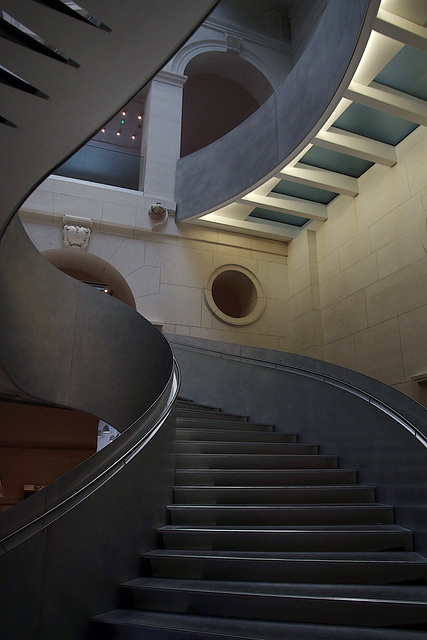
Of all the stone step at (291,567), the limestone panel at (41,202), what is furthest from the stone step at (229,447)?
the limestone panel at (41,202)

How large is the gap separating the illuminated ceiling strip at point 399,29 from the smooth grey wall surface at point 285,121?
0.57 ft

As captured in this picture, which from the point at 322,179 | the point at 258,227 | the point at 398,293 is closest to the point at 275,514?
the point at 398,293

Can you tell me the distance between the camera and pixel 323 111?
7441 mm

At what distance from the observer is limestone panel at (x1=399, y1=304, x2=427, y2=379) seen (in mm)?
7445

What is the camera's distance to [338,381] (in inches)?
215

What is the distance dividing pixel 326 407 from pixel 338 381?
335mm

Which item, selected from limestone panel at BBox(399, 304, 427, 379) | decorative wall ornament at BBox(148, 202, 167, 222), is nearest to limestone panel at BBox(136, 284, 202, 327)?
decorative wall ornament at BBox(148, 202, 167, 222)

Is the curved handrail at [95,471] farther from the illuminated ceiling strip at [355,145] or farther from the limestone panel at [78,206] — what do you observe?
the limestone panel at [78,206]

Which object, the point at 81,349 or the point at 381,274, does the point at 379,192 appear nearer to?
the point at 381,274

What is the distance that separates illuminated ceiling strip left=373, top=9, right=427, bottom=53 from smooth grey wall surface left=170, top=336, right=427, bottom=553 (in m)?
4.16

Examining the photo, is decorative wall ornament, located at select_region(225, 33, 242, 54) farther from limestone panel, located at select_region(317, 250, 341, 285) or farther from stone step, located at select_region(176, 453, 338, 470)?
stone step, located at select_region(176, 453, 338, 470)

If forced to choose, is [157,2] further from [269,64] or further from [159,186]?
[269,64]

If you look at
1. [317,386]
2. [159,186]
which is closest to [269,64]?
[159,186]

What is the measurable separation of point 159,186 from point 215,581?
366 inches
